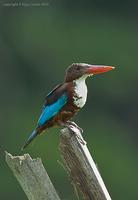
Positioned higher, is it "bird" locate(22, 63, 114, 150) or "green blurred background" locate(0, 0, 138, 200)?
"bird" locate(22, 63, 114, 150)

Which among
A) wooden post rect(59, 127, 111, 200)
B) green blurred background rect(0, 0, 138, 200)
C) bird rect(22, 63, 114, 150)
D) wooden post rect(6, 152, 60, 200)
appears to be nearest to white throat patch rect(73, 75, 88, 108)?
bird rect(22, 63, 114, 150)

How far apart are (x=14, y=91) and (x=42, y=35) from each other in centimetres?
194

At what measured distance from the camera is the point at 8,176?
2128 cm

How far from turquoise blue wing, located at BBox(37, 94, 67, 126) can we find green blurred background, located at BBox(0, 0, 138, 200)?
11447 millimetres

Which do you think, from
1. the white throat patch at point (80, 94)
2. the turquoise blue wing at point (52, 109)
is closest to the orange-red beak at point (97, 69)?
the white throat patch at point (80, 94)

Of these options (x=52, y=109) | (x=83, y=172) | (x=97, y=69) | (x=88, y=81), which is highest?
(x=97, y=69)

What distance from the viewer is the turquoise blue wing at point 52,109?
8.72 m

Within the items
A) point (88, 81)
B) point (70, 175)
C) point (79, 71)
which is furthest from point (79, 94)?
point (88, 81)

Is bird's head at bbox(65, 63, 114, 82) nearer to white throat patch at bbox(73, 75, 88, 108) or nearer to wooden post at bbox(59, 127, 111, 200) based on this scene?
white throat patch at bbox(73, 75, 88, 108)

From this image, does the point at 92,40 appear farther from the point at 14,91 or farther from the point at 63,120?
the point at 63,120

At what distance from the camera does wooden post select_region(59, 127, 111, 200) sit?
25.0 feet

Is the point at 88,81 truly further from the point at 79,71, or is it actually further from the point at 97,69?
the point at 97,69

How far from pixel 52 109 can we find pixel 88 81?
13.8 meters

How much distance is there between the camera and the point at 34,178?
765cm
